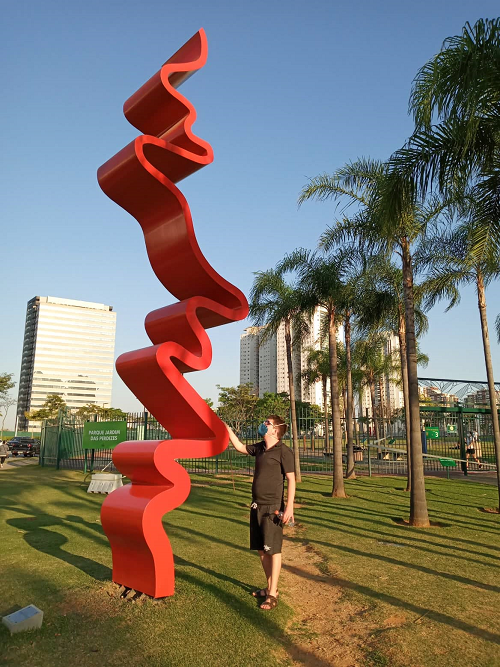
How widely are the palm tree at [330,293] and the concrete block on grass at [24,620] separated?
1004 centimetres

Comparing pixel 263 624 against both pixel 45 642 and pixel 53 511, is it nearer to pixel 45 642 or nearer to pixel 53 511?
pixel 45 642

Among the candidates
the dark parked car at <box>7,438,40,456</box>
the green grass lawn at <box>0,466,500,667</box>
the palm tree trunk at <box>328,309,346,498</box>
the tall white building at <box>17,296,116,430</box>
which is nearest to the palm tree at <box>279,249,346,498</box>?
the palm tree trunk at <box>328,309,346,498</box>

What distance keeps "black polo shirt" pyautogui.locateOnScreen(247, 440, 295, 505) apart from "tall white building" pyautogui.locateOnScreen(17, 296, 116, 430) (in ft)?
486

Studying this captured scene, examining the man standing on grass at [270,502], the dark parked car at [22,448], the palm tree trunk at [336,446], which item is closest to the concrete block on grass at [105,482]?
the palm tree trunk at [336,446]

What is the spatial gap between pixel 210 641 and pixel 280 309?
13.0 m

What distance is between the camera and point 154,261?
603cm

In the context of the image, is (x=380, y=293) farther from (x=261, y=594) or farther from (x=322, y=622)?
(x=322, y=622)

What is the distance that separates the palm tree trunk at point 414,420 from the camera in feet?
32.2

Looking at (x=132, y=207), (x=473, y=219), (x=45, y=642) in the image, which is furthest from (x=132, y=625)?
(x=473, y=219)

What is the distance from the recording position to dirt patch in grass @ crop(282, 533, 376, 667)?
3.91 metres

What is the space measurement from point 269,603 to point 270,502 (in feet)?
2.93

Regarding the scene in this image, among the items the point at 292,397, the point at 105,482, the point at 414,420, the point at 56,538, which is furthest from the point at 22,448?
the point at 414,420

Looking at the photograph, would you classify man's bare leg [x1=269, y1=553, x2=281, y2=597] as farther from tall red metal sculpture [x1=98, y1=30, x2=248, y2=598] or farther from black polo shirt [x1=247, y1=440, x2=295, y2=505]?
tall red metal sculpture [x1=98, y1=30, x2=248, y2=598]

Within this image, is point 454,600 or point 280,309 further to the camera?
point 280,309
